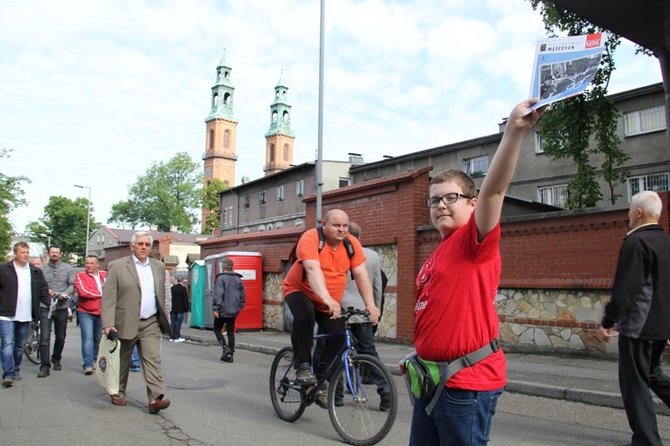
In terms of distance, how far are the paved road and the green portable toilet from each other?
410 inches

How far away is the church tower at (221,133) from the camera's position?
11491cm

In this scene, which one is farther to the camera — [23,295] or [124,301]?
[23,295]

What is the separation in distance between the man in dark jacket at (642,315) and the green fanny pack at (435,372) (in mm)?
2359

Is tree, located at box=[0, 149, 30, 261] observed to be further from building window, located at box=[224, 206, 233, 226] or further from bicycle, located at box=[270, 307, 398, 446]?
bicycle, located at box=[270, 307, 398, 446]

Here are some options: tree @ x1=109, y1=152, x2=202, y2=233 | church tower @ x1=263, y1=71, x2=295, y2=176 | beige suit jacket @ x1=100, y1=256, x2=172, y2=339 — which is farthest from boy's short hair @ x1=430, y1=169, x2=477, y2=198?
church tower @ x1=263, y1=71, x2=295, y2=176

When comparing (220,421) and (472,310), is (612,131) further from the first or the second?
(472,310)

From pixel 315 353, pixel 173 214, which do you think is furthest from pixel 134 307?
pixel 173 214

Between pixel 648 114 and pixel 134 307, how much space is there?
1108 inches

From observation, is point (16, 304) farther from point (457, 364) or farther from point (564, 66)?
point (564, 66)

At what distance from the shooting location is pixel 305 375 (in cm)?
562

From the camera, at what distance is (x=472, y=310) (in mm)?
2498

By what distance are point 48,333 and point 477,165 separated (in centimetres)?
2877

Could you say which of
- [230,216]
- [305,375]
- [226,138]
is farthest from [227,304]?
[226,138]

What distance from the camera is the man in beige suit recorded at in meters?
6.39
